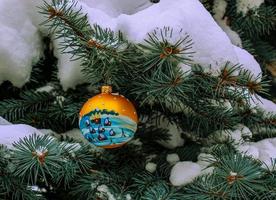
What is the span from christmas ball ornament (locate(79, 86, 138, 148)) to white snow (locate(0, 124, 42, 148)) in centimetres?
11

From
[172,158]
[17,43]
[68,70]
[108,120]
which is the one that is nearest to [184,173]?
[172,158]

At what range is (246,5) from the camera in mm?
1145

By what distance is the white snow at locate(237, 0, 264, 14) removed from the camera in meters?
1.14

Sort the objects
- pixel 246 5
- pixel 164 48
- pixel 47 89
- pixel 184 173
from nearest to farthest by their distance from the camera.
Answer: pixel 164 48 < pixel 184 173 < pixel 47 89 < pixel 246 5

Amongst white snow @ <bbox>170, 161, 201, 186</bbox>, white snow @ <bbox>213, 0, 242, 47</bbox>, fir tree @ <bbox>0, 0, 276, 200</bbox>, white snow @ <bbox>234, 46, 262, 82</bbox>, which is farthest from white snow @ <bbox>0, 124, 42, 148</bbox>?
white snow @ <bbox>213, 0, 242, 47</bbox>

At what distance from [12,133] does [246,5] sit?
0.60m

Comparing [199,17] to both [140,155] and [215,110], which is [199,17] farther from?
[140,155]

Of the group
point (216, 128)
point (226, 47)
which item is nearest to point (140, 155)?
point (216, 128)

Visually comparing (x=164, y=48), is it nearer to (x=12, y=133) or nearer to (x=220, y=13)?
(x=12, y=133)

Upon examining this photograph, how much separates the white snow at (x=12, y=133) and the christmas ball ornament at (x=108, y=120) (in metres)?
0.11

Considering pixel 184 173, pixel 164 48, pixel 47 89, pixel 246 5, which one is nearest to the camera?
pixel 164 48

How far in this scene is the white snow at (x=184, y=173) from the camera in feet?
2.92

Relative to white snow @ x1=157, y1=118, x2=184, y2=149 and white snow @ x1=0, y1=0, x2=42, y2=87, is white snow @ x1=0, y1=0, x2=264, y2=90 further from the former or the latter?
white snow @ x1=157, y1=118, x2=184, y2=149

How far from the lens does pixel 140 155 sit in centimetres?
98
